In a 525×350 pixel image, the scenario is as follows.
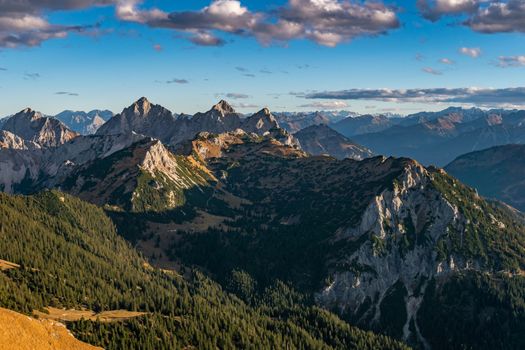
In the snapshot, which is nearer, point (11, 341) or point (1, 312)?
point (11, 341)
